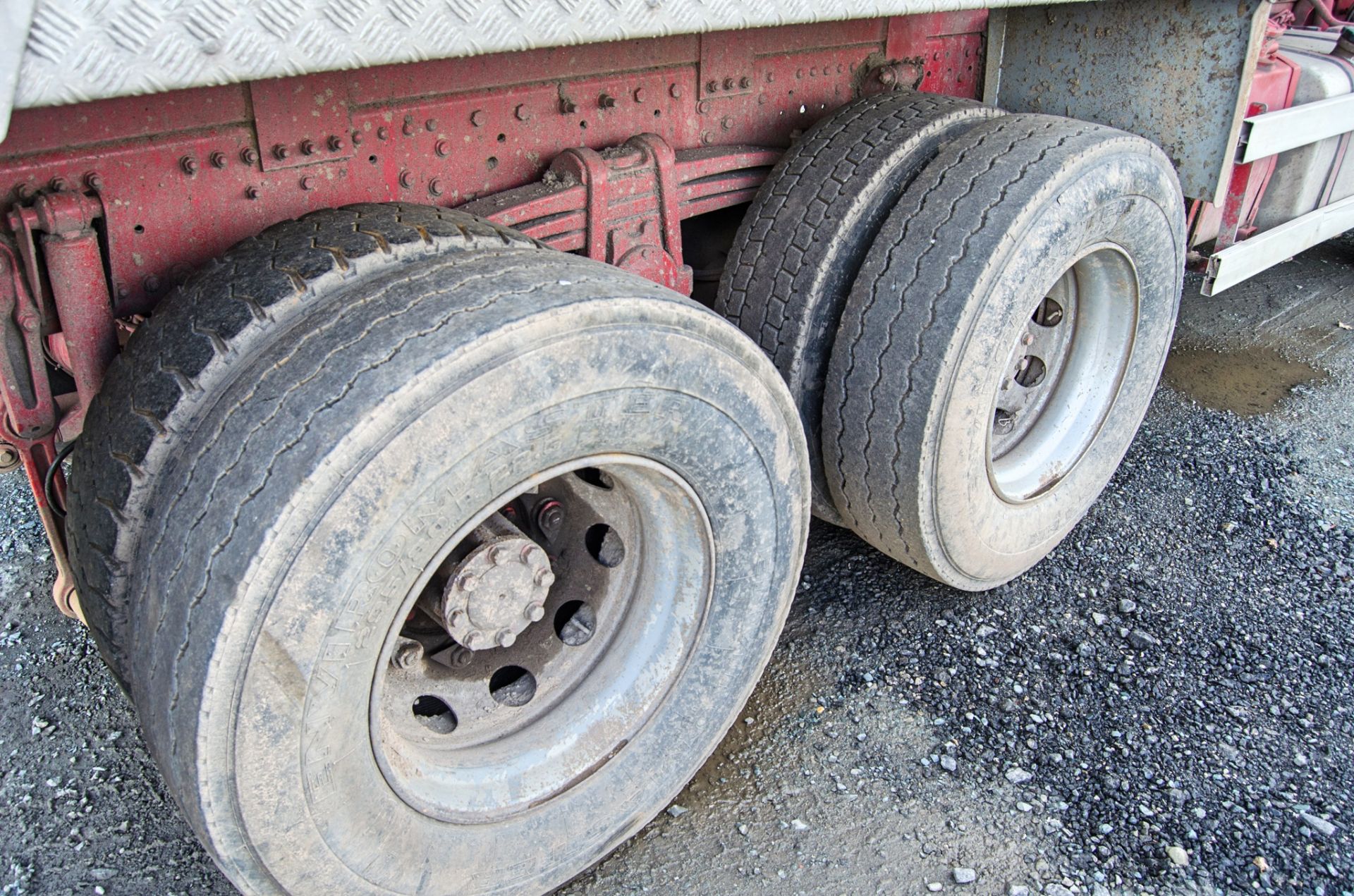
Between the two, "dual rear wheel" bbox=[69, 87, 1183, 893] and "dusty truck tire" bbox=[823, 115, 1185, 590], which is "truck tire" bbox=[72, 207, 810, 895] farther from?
"dusty truck tire" bbox=[823, 115, 1185, 590]

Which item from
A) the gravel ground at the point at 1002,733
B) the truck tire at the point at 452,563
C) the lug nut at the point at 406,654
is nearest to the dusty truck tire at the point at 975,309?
the gravel ground at the point at 1002,733

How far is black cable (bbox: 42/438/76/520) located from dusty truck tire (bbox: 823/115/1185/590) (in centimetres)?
172

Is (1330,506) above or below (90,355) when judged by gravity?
below

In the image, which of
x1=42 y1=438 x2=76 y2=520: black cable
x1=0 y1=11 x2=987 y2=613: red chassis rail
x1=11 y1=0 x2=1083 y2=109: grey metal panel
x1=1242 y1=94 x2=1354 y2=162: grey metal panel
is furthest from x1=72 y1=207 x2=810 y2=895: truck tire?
x1=1242 y1=94 x2=1354 y2=162: grey metal panel

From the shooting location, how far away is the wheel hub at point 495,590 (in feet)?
6.59

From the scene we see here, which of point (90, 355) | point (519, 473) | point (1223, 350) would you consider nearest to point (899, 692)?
point (519, 473)

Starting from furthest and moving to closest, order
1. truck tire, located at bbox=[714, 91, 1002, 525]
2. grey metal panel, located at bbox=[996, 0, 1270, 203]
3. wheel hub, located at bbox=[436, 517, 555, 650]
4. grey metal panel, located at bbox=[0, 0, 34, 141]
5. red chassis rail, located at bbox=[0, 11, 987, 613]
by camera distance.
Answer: grey metal panel, located at bbox=[996, 0, 1270, 203]
truck tire, located at bbox=[714, 91, 1002, 525]
wheel hub, located at bbox=[436, 517, 555, 650]
red chassis rail, located at bbox=[0, 11, 987, 613]
grey metal panel, located at bbox=[0, 0, 34, 141]

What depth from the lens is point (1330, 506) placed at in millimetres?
3637

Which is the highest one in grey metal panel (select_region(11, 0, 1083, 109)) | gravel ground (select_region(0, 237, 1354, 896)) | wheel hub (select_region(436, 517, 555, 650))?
grey metal panel (select_region(11, 0, 1083, 109))

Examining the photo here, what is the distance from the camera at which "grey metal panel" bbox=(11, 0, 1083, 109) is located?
121 cm

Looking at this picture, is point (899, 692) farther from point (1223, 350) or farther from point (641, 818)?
point (1223, 350)

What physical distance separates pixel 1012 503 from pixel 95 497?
92.4 inches

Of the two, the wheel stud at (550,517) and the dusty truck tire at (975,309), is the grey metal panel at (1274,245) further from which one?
the wheel stud at (550,517)

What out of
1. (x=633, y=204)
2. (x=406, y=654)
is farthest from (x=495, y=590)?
(x=633, y=204)
